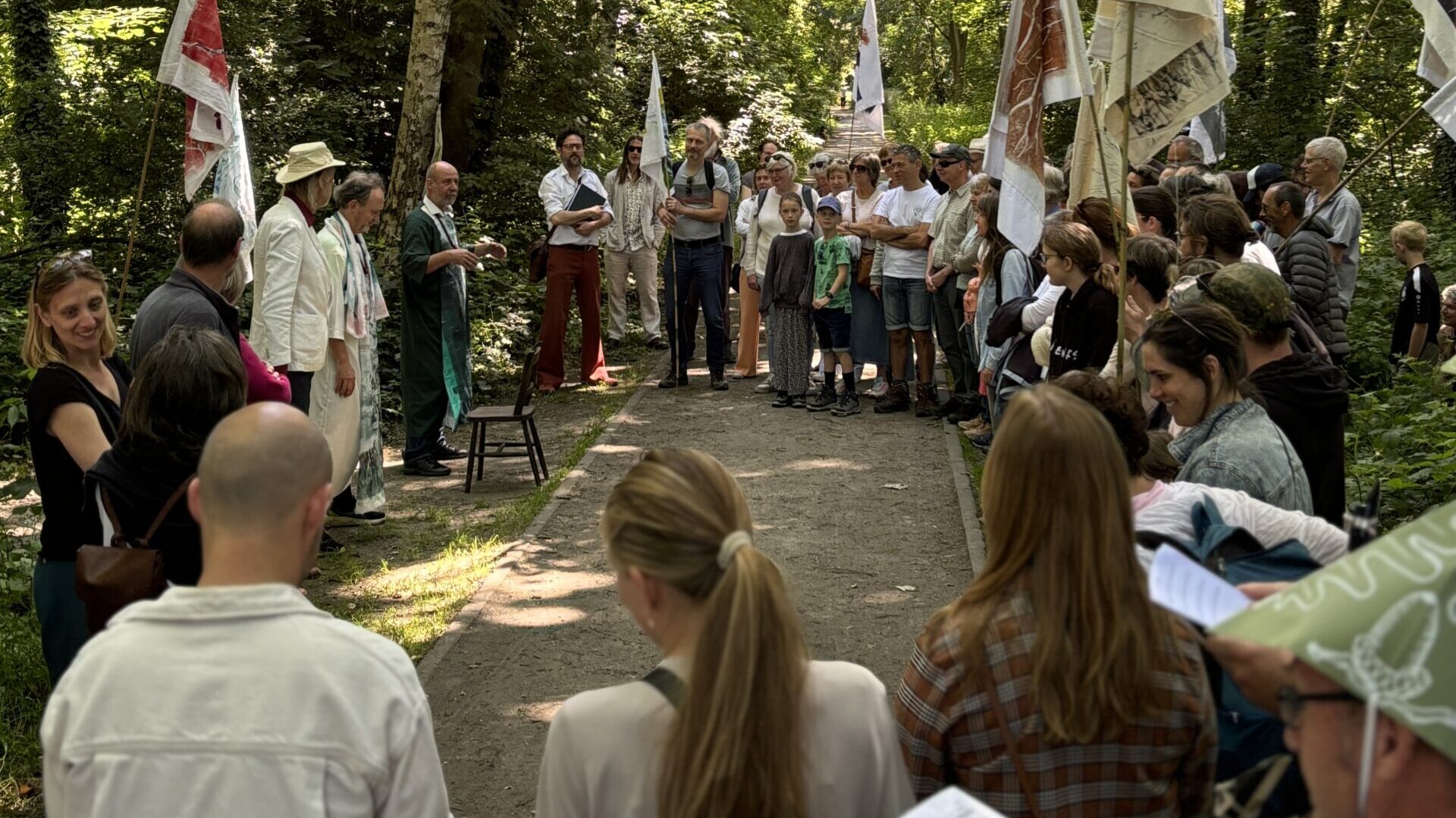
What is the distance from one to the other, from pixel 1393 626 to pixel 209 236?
5.62m

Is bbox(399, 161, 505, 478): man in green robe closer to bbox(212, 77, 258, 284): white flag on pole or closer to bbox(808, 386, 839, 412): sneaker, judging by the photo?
bbox(212, 77, 258, 284): white flag on pole

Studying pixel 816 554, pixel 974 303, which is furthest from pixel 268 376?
pixel 974 303

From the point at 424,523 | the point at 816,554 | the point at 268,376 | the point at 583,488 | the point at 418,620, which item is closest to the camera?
the point at 268,376

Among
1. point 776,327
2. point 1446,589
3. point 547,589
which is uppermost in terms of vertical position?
point 1446,589

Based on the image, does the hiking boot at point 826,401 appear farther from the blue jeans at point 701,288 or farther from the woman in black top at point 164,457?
the woman in black top at point 164,457

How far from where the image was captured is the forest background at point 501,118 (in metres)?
11.6

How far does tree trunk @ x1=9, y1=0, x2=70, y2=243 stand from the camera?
572 inches

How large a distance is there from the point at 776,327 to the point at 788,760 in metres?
10.6

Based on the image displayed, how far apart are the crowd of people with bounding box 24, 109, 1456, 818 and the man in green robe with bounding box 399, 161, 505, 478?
8.12ft

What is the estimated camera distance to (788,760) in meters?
2.33

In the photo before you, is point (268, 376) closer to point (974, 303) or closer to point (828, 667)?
point (828, 667)

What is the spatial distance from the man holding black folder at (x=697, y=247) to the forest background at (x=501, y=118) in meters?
1.85

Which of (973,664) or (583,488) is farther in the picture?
(583,488)

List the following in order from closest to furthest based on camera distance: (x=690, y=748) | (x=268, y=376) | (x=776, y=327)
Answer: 1. (x=690, y=748)
2. (x=268, y=376)
3. (x=776, y=327)
